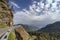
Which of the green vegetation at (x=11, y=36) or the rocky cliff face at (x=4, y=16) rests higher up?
the rocky cliff face at (x=4, y=16)

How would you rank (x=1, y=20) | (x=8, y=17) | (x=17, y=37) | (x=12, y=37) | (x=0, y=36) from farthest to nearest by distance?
(x=8, y=17), (x=1, y=20), (x=17, y=37), (x=12, y=37), (x=0, y=36)

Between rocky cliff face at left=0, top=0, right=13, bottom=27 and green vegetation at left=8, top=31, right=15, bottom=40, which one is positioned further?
rocky cliff face at left=0, top=0, right=13, bottom=27

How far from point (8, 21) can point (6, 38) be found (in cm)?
1485

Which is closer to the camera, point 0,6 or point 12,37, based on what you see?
point 12,37

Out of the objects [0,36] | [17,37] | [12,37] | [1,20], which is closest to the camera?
[0,36]

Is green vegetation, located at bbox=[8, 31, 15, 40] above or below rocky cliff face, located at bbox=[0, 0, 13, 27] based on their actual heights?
below

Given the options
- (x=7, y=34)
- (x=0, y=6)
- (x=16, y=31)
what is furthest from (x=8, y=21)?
(x=7, y=34)

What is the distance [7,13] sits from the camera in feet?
151

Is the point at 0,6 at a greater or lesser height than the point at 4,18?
greater

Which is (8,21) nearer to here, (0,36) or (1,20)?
(1,20)

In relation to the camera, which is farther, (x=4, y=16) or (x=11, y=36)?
(x=4, y=16)

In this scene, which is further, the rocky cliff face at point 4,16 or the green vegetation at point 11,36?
the rocky cliff face at point 4,16

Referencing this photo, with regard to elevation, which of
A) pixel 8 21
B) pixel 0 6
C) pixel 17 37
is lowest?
pixel 17 37

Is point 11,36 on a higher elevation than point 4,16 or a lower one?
lower
